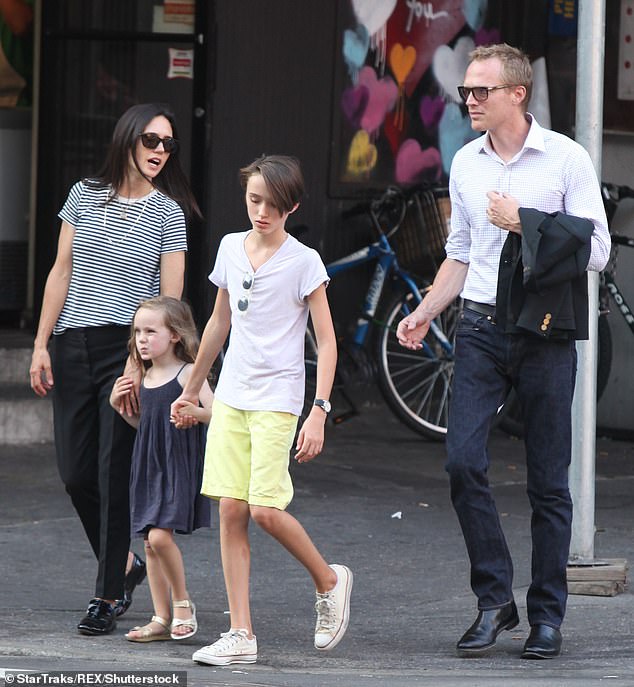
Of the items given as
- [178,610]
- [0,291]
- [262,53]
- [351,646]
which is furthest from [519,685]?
[0,291]

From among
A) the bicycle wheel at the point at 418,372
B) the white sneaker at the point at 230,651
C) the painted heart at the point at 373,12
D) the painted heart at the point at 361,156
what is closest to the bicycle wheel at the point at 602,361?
the bicycle wheel at the point at 418,372

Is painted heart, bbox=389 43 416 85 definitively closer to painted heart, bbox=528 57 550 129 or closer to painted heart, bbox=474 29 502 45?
painted heart, bbox=474 29 502 45

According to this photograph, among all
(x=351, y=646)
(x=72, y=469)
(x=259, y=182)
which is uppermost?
(x=259, y=182)

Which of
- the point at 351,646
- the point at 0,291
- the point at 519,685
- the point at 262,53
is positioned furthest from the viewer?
the point at 0,291

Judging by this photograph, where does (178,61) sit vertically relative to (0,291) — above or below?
above

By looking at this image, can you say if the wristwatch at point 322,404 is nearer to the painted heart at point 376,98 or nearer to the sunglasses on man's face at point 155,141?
the sunglasses on man's face at point 155,141

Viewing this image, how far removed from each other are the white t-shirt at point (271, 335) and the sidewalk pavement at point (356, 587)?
0.89m

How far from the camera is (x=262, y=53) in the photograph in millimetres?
10039

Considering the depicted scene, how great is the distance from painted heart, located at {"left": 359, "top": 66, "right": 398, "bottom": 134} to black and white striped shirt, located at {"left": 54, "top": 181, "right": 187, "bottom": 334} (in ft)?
16.0

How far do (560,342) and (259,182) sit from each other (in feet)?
3.70

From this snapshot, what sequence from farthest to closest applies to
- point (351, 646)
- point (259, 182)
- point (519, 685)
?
point (351, 646) < point (259, 182) < point (519, 685)

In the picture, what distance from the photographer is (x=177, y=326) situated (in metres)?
5.61

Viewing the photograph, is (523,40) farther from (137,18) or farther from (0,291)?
(0,291)

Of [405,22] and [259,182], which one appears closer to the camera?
[259,182]
